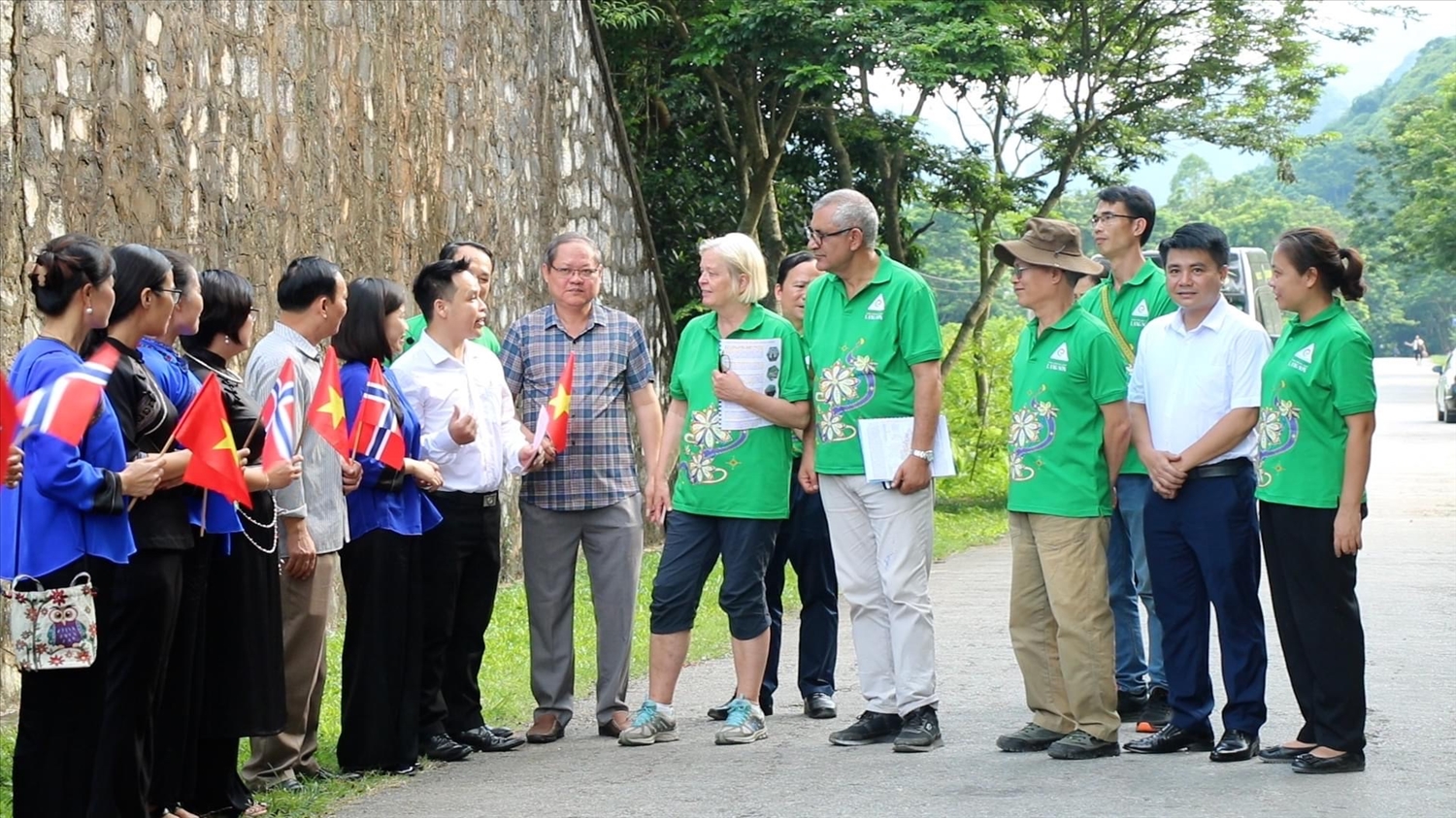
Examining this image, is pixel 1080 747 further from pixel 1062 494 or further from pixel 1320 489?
pixel 1320 489

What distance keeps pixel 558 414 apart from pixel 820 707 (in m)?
1.75

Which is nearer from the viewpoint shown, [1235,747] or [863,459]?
[1235,747]

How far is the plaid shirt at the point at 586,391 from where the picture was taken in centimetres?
784

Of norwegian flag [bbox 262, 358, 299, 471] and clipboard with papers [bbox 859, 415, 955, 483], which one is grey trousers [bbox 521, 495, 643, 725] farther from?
norwegian flag [bbox 262, 358, 299, 471]

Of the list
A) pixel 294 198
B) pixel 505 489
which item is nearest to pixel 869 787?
pixel 294 198

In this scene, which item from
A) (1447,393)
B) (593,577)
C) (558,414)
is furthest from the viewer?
(1447,393)

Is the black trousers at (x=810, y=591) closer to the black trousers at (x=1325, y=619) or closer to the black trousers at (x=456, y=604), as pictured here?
the black trousers at (x=456, y=604)

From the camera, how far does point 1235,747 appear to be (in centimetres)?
676

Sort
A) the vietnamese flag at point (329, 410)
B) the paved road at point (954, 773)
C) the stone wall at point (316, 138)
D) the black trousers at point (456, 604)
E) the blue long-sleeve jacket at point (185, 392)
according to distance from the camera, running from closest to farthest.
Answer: the blue long-sleeve jacket at point (185, 392)
the paved road at point (954, 773)
the vietnamese flag at point (329, 410)
the black trousers at point (456, 604)
the stone wall at point (316, 138)

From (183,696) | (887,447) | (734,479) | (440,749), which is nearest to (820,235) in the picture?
(887,447)

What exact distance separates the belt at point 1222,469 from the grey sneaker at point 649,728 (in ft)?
7.46

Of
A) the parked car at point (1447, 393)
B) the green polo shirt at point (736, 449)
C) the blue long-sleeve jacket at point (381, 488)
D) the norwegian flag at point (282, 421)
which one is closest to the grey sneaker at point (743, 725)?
the green polo shirt at point (736, 449)

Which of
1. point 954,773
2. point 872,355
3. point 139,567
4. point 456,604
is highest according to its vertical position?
point 872,355

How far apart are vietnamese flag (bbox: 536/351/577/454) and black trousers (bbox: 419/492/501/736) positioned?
1.19ft
